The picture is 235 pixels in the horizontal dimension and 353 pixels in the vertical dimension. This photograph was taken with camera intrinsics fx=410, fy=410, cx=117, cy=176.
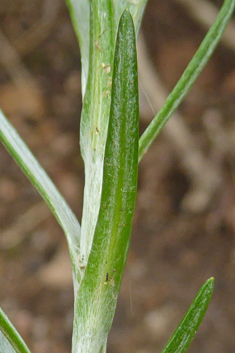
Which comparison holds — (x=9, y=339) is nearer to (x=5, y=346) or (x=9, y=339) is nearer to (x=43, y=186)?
(x=5, y=346)

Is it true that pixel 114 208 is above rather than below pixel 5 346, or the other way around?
above

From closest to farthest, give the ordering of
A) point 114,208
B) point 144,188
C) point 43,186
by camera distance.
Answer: point 114,208 → point 43,186 → point 144,188

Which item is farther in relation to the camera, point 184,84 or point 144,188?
point 144,188

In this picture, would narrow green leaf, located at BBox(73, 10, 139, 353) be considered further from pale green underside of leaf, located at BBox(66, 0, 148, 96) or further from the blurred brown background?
the blurred brown background

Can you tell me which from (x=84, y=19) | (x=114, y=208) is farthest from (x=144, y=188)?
(x=114, y=208)

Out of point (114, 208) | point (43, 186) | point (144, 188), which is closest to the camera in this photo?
point (114, 208)

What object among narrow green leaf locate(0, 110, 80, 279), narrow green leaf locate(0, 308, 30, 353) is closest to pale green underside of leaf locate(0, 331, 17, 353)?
narrow green leaf locate(0, 308, 30, 353)

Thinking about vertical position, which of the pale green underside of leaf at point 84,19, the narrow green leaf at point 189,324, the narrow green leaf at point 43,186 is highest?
the pale green underside of leaf at point 84,19

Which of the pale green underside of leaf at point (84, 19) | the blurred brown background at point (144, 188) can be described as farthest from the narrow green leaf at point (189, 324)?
the blurred brown background at point (144, 188)

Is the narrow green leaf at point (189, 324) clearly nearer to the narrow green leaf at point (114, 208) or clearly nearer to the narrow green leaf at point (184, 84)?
the narrow green leaf at point (114, 208)
